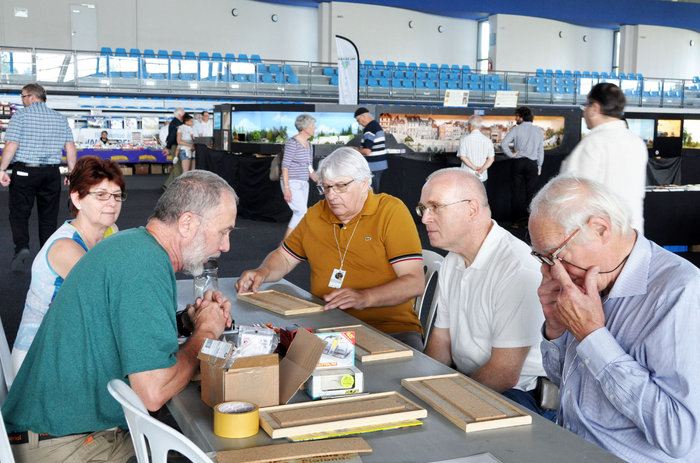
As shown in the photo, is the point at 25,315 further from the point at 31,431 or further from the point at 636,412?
the point at 636,412

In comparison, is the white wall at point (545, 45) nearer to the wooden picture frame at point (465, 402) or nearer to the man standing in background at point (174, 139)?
the man standing in background at point (174, 139)

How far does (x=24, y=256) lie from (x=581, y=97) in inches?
629

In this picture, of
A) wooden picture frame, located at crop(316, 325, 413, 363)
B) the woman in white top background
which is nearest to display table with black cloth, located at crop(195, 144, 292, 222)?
the woman in white top background

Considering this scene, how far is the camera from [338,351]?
1649 mm

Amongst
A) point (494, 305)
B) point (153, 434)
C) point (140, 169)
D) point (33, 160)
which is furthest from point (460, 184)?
point (140, 169)

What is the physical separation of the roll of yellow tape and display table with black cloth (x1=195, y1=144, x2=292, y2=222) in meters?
7.51

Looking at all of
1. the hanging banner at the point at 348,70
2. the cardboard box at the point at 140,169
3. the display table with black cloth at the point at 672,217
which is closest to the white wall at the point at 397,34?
the cardboard box at the point at 140,169

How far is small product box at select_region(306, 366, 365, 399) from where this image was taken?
1.53 metres

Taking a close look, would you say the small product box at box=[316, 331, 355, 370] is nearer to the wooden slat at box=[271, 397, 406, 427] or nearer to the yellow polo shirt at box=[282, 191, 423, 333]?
the wooden slat at box=[271, 397, 406, 427]

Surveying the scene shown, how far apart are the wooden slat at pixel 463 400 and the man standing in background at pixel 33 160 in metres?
4.83

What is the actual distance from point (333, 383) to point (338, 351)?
114 mm

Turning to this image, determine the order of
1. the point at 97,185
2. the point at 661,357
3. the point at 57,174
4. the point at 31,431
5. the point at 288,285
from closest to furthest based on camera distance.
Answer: the point at 661,357 → the point at 31,431 → the point at 97,185 → the point at 288,285 → the point at 57,174

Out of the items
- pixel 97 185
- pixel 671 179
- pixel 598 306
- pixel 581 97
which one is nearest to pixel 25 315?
pixel 97 185

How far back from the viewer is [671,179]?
38.3ft
